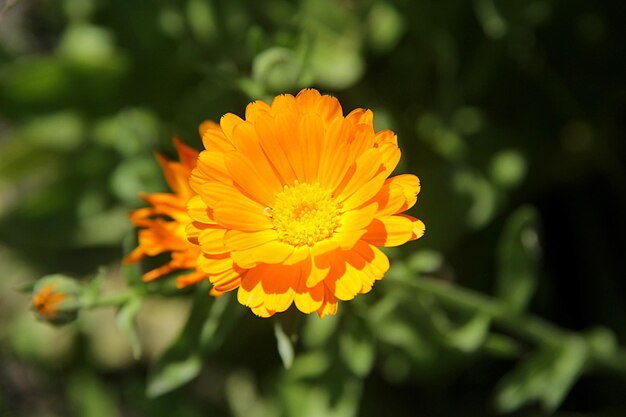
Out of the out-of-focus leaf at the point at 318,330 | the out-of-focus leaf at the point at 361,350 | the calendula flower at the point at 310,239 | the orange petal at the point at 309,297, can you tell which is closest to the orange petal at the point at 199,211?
the calendula flower at the point at 310,239

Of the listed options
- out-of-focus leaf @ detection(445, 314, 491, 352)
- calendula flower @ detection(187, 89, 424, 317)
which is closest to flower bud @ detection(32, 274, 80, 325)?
calendula flower @ detection(187, 89, 424, 317)

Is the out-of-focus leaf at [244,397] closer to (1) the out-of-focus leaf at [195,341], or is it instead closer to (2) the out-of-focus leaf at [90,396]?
(2) the out-of-focus leaf at [90,396]

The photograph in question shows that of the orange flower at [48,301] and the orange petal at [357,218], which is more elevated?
the orange flower at [48,301]

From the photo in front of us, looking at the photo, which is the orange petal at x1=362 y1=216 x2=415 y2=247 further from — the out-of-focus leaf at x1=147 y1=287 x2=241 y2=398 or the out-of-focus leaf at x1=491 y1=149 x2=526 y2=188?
the out-of-focus leaf at x1=491 y1=149 x2=526 y2=188

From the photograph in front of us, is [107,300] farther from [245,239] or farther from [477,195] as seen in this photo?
[477,195]

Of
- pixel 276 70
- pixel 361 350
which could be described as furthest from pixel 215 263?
pixel 361 350

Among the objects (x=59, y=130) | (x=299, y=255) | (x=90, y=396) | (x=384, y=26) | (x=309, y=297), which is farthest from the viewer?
(x=90, y=396)
